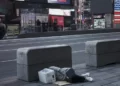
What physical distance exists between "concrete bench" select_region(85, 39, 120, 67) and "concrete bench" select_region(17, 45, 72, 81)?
59.2 inches

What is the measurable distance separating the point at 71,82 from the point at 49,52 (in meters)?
1.15

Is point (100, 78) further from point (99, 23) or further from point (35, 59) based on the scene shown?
point (99, 23)

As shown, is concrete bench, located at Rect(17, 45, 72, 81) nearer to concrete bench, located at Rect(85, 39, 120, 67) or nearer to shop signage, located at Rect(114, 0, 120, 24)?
concrete bench, located at Rect(85, 39, 120, 67)

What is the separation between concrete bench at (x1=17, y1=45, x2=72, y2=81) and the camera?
7.57 m

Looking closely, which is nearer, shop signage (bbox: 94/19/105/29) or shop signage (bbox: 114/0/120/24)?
shop signage (bbox: 94/19/105/29)

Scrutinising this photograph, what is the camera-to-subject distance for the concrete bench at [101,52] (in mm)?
9523

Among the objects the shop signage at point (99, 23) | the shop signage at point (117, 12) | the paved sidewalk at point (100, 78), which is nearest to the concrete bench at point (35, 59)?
the paved sidewalk at point (100, 78)

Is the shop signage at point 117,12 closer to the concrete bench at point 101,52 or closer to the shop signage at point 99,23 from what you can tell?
the shop signage at point 99,23

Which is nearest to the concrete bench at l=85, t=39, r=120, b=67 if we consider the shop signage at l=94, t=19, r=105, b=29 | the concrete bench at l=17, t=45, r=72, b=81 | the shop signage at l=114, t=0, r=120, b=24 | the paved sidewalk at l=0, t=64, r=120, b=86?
the paved sidewalk at l=0, t=64, r=120, b=86

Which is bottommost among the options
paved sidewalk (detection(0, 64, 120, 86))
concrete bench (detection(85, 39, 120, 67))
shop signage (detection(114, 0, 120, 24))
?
paved sidewalk (detection(0, 64, 120, 86))

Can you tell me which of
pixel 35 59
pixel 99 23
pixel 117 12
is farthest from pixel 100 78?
pixel 117 12

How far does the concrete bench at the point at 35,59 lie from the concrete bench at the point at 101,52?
1503 millimetres

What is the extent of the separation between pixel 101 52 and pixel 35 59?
281cm

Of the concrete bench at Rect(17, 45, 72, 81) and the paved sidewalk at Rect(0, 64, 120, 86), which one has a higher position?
the concrete bench at Rect(17, 45, 72, 81)
